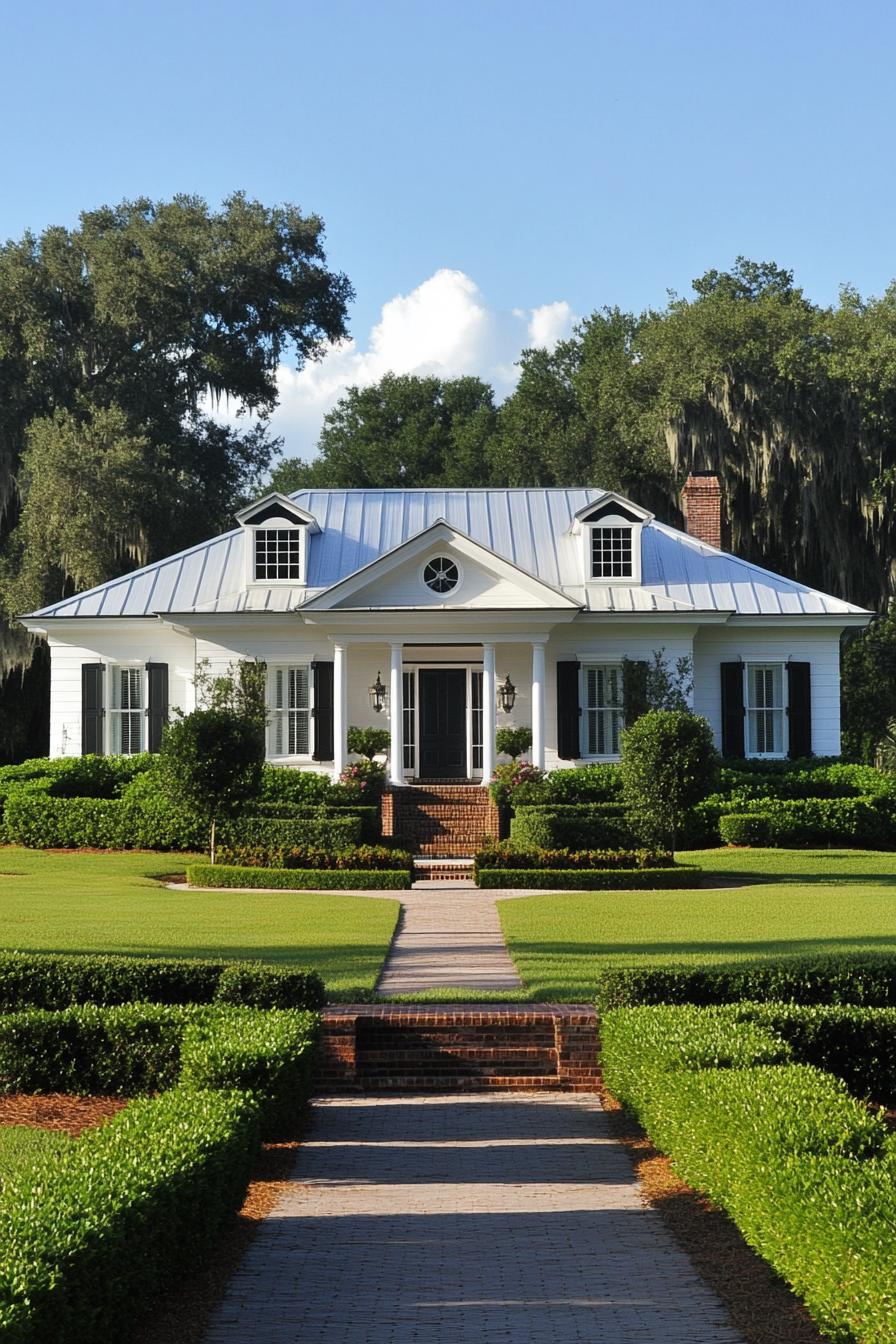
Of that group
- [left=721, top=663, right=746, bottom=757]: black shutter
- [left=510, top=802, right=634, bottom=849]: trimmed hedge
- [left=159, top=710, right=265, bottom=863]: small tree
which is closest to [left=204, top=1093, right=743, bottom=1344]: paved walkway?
[left=159, top=710, right=265, bottom=863]: small tree

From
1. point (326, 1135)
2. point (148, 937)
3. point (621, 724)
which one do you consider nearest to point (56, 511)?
point (621, 724)

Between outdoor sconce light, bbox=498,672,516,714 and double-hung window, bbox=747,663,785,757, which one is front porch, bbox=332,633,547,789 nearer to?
outdoor sconce light, bbox=498,672,516,714

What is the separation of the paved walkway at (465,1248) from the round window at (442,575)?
1853 cm

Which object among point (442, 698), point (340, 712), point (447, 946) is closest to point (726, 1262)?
point (447, 946)

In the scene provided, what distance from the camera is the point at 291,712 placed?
28375 mm

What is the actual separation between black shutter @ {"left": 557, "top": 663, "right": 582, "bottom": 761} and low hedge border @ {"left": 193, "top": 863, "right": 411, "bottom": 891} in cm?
745

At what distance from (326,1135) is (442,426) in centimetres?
4845

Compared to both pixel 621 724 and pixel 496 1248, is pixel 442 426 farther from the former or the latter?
pixel 496 1248

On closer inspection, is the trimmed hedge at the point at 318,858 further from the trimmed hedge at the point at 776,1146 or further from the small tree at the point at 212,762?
the trimmed hedge at the point at 776,1146

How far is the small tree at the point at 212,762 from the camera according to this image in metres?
21.9

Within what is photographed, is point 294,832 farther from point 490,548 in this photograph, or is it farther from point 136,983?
point 136,983

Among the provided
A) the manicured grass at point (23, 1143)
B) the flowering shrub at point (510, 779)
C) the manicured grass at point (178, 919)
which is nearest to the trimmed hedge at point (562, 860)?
the manicured grass at point (178, 919)

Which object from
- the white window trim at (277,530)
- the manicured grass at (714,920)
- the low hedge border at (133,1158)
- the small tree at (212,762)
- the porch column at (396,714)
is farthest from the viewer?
the white window trim at (277,530)

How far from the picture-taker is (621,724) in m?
28.4
